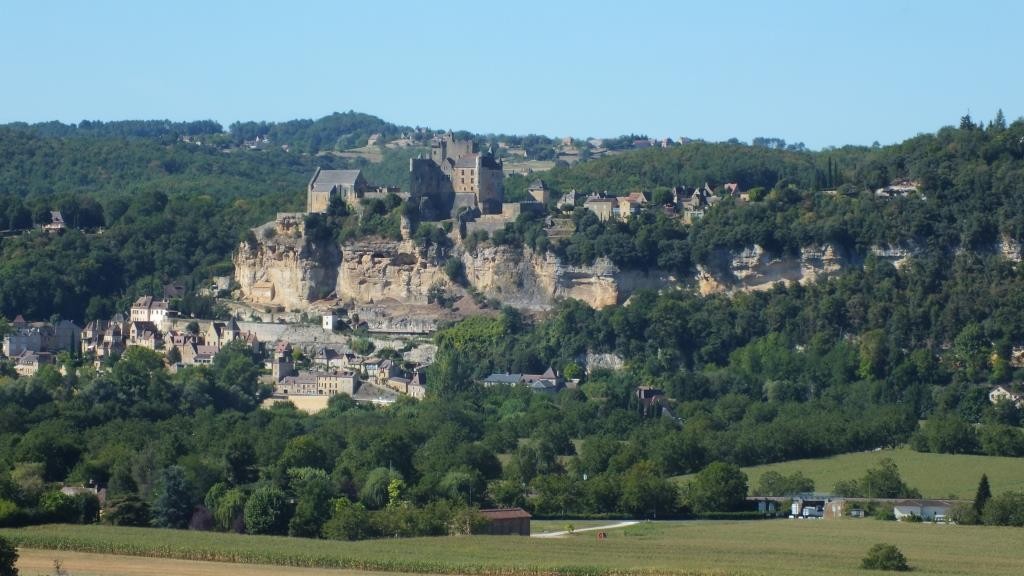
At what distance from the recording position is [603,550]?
51250 mm

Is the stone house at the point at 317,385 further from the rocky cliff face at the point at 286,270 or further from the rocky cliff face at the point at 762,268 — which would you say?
the rocky cliff face at the point at 762,268

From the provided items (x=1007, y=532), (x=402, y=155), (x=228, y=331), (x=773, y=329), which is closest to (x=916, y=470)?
(x=1007, y=532)

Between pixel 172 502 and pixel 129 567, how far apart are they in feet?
26.9

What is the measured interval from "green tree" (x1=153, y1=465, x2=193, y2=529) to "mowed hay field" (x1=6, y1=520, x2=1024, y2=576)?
1.81m

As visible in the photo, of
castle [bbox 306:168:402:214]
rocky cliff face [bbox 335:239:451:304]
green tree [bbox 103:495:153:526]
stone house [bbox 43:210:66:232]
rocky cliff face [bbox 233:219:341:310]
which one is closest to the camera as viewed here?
green tree [bbox 103:495:153:526]

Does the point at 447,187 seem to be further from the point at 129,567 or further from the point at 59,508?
the point at 129,567

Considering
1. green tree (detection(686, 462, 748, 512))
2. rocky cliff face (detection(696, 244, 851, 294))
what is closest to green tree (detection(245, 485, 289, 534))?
green tree (detection(686, 462, 748, 512))

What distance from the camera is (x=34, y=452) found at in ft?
203

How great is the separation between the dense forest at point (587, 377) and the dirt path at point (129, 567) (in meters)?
4.91

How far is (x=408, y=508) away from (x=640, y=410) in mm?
20700

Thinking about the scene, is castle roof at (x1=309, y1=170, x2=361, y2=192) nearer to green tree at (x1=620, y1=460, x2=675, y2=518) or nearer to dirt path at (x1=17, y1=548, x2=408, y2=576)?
green tree at (x1=620, y1=460, x2=675, y2=518)

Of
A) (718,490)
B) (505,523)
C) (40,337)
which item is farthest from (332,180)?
(505,523)

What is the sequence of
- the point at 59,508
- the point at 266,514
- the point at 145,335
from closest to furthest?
the point at 266,514
the point at 59,508
the point at 145,335

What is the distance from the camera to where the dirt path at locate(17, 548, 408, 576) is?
46.6 metres
